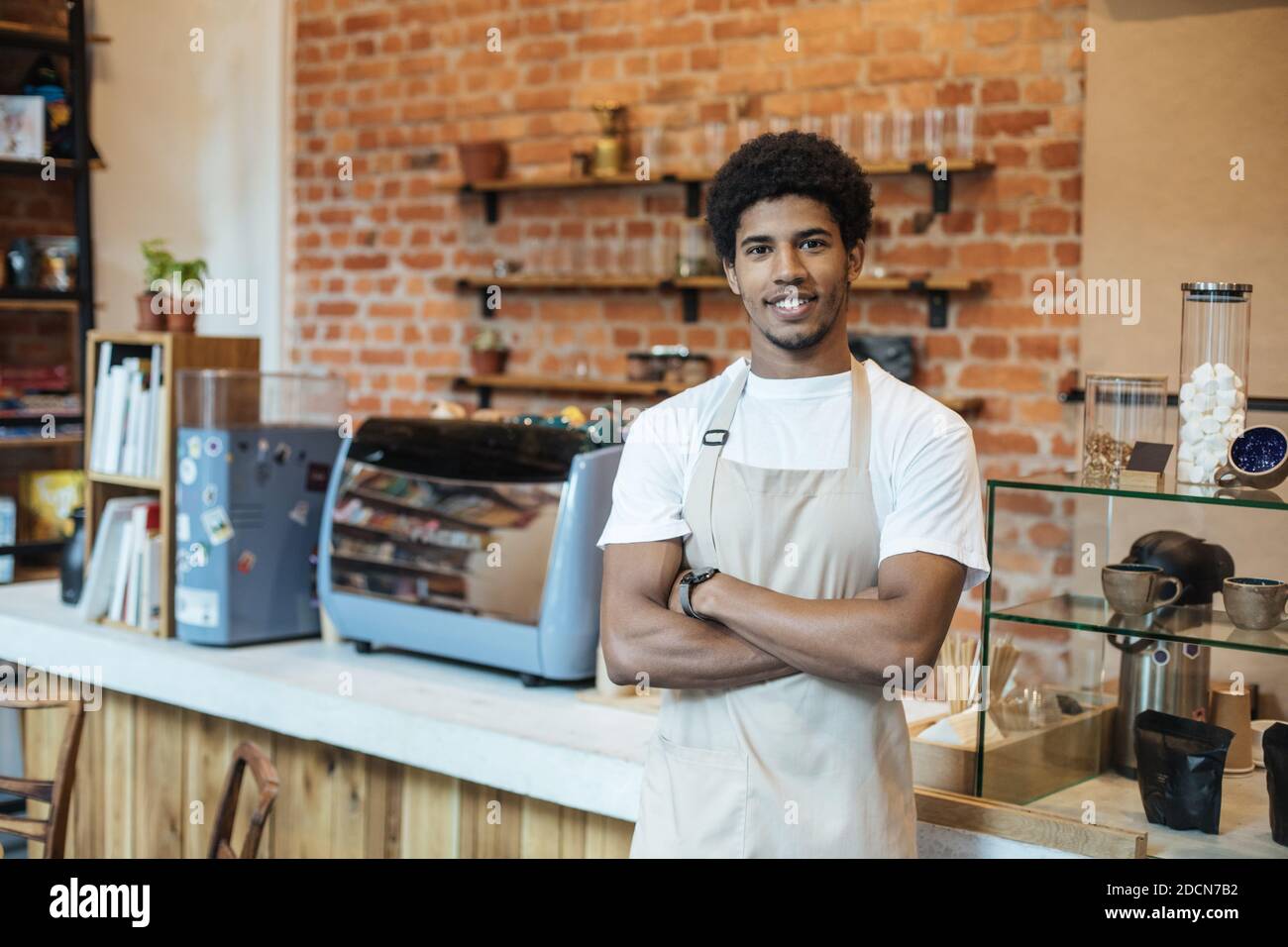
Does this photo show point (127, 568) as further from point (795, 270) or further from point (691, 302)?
point (691, 302)

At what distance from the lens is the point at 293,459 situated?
2.91 meters

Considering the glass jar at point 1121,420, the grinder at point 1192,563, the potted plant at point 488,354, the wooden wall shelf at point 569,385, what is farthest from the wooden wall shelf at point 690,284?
the grinder at point 1192,563

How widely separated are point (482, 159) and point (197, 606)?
2617mm

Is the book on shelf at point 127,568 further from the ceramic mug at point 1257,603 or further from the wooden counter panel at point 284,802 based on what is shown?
the ceramic mug at point 1257,603

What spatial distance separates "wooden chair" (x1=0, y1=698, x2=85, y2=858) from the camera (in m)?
2.14

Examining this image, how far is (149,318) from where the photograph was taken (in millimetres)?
3379

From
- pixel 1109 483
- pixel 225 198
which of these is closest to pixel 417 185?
pixel 225 198

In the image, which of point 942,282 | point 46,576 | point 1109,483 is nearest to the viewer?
point 1109,483

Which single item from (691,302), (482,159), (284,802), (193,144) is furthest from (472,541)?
(193,144)

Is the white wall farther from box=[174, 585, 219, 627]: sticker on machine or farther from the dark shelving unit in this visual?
box=[174, 585, 219, 627]: sticker on machine

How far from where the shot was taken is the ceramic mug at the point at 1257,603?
5.71ft

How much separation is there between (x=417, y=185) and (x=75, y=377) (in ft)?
4.72
